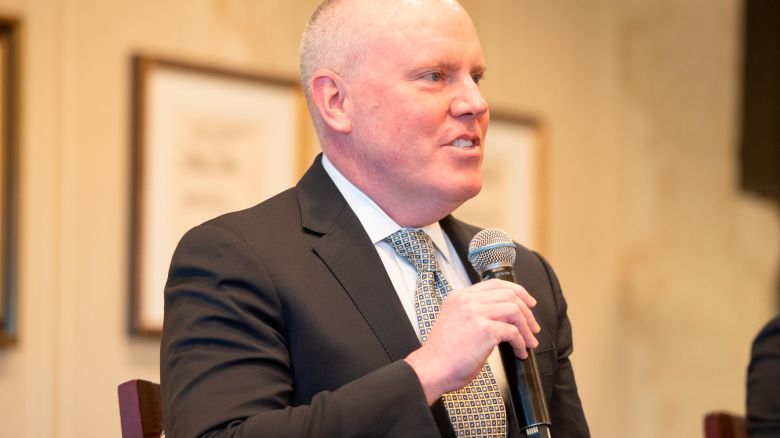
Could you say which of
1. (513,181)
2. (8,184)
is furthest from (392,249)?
(513,181)

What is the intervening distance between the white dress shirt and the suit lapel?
4 centimetres

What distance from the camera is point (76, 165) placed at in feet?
12.2

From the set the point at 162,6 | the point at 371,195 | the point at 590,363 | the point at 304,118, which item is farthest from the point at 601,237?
the point at 371,195

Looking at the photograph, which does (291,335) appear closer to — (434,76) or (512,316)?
(512,316)

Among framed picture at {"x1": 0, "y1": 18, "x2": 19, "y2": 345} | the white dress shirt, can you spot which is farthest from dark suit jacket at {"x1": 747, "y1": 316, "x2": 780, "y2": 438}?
framed picture at {"x1": 0, "y1": 18, "x2": 19, "y2": 345}

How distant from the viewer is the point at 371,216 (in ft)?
7.61

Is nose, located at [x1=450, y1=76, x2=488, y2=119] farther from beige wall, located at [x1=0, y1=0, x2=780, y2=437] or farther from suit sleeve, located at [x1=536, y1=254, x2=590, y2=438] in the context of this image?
beige wall, located at [x1=0, y1=0, x2=780, y2=437]

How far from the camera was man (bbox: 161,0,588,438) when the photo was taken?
6.09 ft

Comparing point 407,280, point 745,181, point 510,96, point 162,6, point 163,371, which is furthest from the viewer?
point 745,181

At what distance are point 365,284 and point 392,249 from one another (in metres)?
0.18

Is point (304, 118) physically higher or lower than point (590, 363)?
higher

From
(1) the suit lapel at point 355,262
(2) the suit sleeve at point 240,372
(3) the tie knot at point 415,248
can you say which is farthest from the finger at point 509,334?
(3) the tie knot at point 415,248

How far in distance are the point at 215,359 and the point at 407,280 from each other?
18.7 inches

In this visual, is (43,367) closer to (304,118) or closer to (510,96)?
(304,118)
